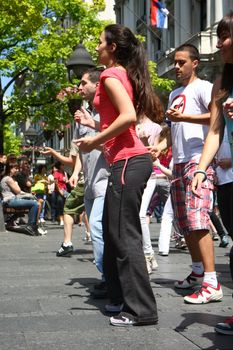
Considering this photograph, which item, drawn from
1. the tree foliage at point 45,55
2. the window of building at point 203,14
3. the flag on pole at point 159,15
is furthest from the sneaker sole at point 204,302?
the window of building at point 203,14

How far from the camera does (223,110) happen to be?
373cm

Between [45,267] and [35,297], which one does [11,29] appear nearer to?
[45,267]

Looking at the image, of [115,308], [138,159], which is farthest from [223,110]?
[115,308]

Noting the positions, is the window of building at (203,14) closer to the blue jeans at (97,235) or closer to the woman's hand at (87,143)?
the blue jeans at (97,235)

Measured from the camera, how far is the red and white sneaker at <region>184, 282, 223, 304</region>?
5008 mm

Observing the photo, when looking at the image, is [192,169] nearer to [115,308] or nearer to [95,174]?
[95,174]

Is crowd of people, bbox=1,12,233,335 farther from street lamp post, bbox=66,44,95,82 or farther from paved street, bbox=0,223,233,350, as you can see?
street lamp post, bbox=66,44,95,82

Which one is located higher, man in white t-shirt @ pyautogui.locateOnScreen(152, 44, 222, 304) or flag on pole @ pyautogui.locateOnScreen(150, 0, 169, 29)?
flag on pole @ pyautogui.locateOnScreen(150, 0, 169, 29)

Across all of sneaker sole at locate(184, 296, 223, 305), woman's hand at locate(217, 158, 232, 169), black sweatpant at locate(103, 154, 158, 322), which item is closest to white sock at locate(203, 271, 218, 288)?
sneaker sole at locate(184, 296, 223, 305)

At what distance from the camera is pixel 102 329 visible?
4.21m

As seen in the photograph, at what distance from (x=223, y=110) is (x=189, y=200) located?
5.14 feet

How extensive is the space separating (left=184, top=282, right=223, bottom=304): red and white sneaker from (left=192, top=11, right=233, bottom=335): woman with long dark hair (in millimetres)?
989

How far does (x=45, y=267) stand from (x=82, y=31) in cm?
2426

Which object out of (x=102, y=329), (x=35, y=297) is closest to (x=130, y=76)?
(x=102, y=329)
